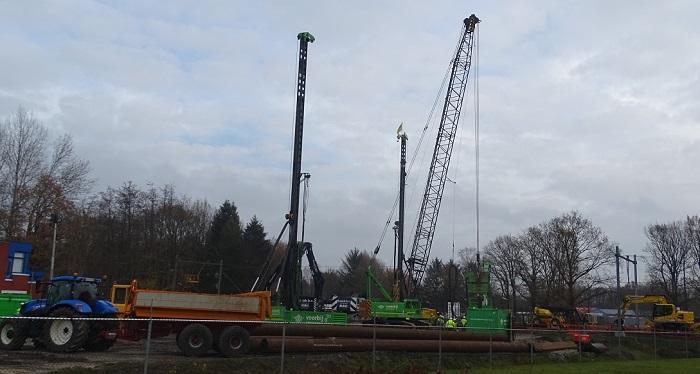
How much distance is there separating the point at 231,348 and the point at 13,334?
271 inches

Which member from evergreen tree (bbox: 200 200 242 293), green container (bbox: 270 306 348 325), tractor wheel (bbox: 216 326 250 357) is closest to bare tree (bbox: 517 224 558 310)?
evergreen tree (bbox: 200 200 242 293)

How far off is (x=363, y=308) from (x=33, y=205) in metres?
35.8

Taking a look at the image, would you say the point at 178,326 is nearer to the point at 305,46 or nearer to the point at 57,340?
the point at 57,340

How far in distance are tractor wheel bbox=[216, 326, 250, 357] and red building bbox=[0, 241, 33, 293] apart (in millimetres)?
27678

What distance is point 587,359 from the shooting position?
2991 cm

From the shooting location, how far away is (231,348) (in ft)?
67.4

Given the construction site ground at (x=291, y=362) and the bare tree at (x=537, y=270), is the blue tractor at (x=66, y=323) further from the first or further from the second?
the bare tree at (x=537, y=270)

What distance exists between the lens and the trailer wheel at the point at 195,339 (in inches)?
786

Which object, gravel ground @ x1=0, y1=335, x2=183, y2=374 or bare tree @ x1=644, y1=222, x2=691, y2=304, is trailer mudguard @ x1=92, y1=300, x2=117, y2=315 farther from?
bare tree @ x1=644, y1=222, x2=691, y2=304

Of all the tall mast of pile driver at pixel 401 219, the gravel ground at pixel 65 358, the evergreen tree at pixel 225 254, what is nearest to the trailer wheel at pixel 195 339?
the gravel ground at pixel 65 358

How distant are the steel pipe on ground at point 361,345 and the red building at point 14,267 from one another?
91.4 feet

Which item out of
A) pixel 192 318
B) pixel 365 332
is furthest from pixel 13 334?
pixel 365 332

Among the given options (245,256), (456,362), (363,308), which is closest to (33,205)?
(245,256)

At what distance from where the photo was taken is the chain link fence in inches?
674
